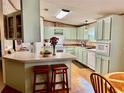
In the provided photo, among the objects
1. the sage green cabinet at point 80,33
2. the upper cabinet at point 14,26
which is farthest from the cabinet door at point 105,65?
the sage green cabinet at point 80,33

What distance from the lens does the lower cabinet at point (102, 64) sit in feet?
12.7

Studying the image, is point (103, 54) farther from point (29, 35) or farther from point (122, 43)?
point (29, 35)

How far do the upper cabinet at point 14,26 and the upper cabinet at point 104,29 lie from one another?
2554 mm

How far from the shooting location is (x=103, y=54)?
4.07 metres

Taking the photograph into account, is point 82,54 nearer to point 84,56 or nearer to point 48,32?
point 84,56

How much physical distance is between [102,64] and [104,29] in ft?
3.76

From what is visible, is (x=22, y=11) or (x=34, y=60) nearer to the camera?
(x=34, y=60)

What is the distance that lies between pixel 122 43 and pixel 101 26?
86cm

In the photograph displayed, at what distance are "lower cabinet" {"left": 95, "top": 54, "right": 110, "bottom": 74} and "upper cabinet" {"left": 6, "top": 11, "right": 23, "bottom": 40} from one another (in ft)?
8.70

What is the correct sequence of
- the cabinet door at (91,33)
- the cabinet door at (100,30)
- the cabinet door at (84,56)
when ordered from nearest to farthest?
the cabinet door at (100,30) → the cabinet door at (84,56) → the cabinet door at (91,33)

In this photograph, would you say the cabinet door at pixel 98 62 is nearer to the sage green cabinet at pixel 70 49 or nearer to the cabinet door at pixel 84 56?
the cabinet door at pixel 84 56

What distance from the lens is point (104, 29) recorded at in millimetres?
4039

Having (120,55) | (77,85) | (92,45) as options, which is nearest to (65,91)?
(77,85)

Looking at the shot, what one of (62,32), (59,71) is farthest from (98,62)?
(62,32)
